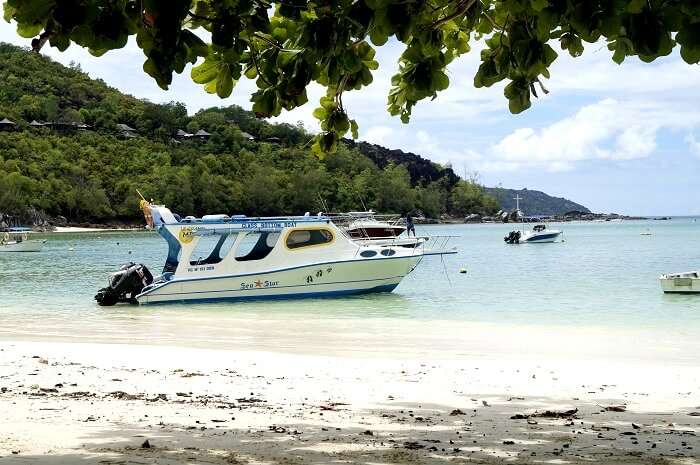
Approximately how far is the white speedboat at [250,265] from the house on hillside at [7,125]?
129 meters

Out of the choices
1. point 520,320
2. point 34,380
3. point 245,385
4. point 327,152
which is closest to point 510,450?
point 327,152

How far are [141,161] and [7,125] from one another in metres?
22.0

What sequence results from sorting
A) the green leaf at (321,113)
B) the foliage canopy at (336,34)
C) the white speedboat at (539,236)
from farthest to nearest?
the white speedboat at (539,236)
the green leaf at (321,113)
the foliage canopy at (336,34)

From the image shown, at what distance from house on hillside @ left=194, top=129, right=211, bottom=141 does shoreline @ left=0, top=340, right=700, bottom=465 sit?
525ft

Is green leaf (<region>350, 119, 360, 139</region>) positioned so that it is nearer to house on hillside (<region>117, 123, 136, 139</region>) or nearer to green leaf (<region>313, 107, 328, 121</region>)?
green leaf (<region>313, 107, 328, 121</region>)

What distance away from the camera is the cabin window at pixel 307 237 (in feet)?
71.1

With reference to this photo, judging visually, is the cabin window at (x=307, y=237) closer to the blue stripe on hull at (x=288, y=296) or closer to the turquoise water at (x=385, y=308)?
the blue stripe on hull at (x=288, y=296)

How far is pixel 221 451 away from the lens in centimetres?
507

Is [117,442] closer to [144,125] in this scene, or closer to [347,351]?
[347,351]

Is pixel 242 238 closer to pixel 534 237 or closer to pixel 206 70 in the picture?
pixel 206 70

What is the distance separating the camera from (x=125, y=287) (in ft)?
69.9

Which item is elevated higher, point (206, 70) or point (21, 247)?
point (206, 70)

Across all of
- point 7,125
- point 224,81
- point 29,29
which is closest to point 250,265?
point 224,81

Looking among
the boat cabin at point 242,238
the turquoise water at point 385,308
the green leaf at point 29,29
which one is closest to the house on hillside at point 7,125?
the turquoise water at point 385,308
